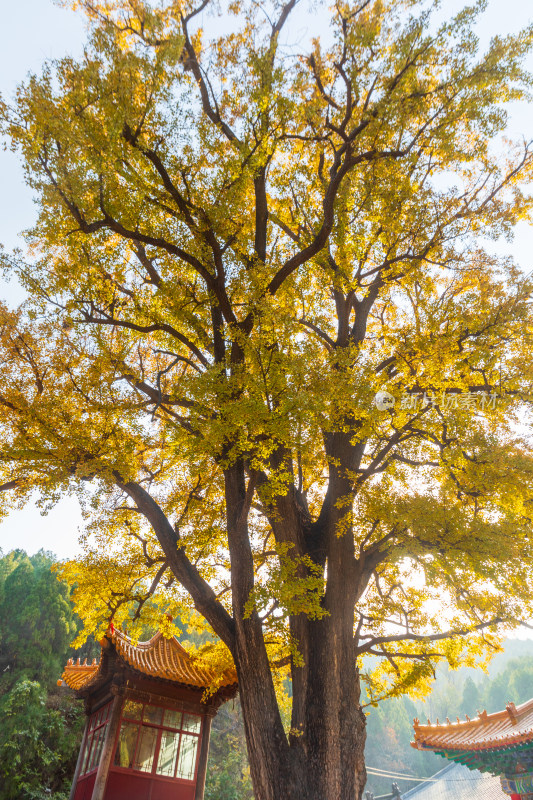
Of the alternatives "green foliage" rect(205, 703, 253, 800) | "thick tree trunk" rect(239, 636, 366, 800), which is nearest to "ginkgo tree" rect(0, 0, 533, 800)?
"thick tree trunk" rect(239, 636, 366, 800)

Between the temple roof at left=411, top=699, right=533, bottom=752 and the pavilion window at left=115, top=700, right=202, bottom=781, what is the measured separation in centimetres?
378

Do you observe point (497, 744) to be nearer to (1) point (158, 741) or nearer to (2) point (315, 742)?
(2) point (315, 742)

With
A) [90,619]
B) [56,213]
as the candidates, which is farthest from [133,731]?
[56,213]

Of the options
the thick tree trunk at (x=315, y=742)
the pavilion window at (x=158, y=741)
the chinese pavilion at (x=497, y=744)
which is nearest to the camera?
the thick tree trunk at (x=315, y=742)

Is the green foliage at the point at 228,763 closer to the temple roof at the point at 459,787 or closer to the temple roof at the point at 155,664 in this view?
the temple roof at the point at 459,787

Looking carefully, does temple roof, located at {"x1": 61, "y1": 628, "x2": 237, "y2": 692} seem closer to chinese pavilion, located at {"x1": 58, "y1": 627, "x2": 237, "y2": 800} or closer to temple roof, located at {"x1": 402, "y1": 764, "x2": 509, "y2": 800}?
chinese pavilion, located at {"x1": 58, "y1": 627, "x2": 237, "y2": 800}

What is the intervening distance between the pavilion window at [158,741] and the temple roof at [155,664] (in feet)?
2.22

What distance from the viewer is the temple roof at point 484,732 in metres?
7.61

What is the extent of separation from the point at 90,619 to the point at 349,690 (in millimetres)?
3377

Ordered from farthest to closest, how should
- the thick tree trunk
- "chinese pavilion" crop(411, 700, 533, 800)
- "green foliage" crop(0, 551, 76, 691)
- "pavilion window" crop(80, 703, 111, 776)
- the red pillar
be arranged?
"green foliage" crop(0, 551, 76, 691) → "pavilion window" crop(80, 703, 111, 776) → "chinese pavilion" crop(411, 700, 533, 800) → the red pillar → the thick tree trunk

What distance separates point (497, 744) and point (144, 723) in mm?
5487

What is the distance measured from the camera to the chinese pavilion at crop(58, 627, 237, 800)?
7.63 m

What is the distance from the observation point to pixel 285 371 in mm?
4844

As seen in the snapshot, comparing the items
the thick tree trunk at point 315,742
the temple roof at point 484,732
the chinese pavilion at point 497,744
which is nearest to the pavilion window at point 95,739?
the thick tree trunk at point 315,742
